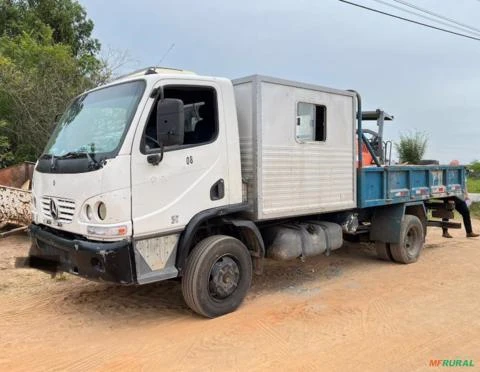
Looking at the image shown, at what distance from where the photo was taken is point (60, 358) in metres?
4.06

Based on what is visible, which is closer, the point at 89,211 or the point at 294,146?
the point at 89,211

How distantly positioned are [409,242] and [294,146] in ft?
11.4

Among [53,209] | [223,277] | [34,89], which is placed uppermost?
[34,89]

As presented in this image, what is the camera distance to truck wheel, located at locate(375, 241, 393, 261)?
25.8 ft

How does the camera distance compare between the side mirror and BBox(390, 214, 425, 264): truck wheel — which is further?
BBox(390, 214, 425, 264): truck wheel

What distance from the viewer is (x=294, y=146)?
19.0 ft

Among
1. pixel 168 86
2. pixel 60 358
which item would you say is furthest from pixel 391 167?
pixel 60 358

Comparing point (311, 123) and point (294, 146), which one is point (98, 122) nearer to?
point (294, 146)

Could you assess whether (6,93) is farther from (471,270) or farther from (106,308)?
(471,270)

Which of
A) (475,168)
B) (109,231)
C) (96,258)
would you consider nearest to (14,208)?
(96,258)

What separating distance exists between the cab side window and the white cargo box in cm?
51

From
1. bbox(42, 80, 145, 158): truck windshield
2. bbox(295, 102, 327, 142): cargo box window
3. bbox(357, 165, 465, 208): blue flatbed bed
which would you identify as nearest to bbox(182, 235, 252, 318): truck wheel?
bbox(42, 80, 145, 158): truck windshield

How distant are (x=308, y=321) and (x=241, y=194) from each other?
1549mm

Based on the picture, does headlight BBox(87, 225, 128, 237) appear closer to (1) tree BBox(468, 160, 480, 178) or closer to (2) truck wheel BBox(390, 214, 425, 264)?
(2) truck wheel BBox(390, 214, 425, 264)
